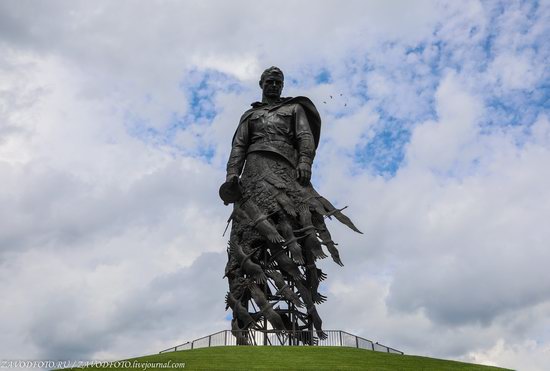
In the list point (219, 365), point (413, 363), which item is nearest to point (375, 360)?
point (413, 363)

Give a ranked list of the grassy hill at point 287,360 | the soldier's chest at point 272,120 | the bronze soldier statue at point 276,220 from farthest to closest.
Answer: the soldier's chest at point 272,120 < the bronze soldier statue at point 276,220 < the grassy hill at point 287,360

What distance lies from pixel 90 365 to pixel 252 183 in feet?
42.2

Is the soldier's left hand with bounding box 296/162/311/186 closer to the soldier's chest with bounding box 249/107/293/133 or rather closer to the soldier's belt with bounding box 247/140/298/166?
the soldier's belt with bounding box 247/140/298/166

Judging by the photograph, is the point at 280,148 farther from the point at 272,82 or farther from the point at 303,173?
the point at 272,82

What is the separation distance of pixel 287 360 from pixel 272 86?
53.9 ft

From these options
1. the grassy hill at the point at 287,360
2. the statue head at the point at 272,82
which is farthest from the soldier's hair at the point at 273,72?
the grassy hill at the point at 287,360

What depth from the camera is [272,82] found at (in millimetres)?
36062

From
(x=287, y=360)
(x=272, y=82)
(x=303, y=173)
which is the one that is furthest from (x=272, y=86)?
(x=287, y=360)

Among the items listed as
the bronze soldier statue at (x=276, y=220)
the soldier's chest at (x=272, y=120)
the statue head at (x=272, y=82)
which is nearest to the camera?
the bronze soldier statue at (x=276, y=220)

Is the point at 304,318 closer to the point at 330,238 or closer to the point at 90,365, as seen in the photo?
the point at 330,238

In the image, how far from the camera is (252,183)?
3394 cm

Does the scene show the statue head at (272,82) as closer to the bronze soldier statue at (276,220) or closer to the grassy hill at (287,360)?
the bronze soldier statue at (276,220)

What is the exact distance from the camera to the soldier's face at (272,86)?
3603 cm

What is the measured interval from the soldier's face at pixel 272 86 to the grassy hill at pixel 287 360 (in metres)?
14.3
